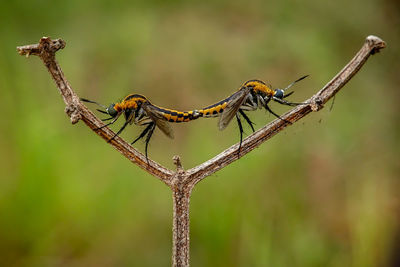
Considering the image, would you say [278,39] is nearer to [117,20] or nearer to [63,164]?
[117,20]

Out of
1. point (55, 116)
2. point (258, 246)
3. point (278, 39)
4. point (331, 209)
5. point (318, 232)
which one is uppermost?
point (278, 39)

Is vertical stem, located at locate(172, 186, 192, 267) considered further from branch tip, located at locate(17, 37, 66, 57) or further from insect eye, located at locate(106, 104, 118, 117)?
branch tip, located at locate(17, 37, 66, 57)

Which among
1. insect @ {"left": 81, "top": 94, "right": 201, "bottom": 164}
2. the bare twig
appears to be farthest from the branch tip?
insect @ {"left": 81, "top": 94, "right": 201, "bottom": 164}

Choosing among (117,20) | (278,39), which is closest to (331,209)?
(278,39)

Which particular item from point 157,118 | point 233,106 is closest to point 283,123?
point 233,106

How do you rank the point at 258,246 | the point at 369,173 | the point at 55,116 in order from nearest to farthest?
the point at 258,246
the point at 369,173
the point at 55,116

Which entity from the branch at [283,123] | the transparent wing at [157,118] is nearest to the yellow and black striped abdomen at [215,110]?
the transparent wing at [157,118]
